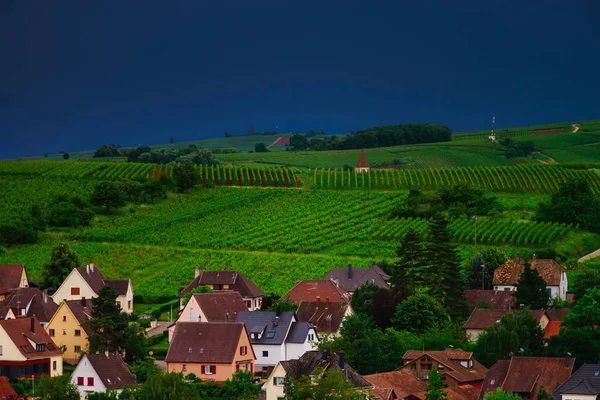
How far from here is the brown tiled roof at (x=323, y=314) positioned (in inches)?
3223

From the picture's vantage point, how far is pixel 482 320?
8269 cm

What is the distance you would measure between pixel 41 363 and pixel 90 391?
24.3 feet

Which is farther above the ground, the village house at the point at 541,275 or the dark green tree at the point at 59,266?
the dark green tree at the point at 59,266

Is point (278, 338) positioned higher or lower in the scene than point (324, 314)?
lower

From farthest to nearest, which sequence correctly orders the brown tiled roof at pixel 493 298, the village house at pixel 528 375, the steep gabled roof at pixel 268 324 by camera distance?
the brown tiled roof at pixel 493 298 < the steep gabled roof at pixel 268 324 < the village house at pixel 528 375

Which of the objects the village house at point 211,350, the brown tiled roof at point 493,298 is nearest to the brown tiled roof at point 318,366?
the village house at point 211,350

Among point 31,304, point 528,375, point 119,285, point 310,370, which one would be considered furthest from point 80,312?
point 528,375

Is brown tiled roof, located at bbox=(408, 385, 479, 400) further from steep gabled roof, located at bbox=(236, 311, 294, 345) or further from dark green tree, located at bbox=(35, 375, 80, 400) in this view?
dark green tree, located at bbox=(35, 375, 80, 400)

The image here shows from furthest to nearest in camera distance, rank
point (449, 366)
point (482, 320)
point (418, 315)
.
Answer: point (482, 320)
point (418, 315)
point (449, 366)

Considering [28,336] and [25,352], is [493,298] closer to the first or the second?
[28,336]

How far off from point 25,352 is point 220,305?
1524cm

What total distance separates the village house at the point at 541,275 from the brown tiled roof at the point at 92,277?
28.7 metres

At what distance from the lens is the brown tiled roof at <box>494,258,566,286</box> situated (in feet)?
299

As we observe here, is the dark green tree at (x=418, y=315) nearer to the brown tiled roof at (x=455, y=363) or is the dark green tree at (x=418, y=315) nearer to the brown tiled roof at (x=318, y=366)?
the brown tiled roof at (x=455, y=363)
